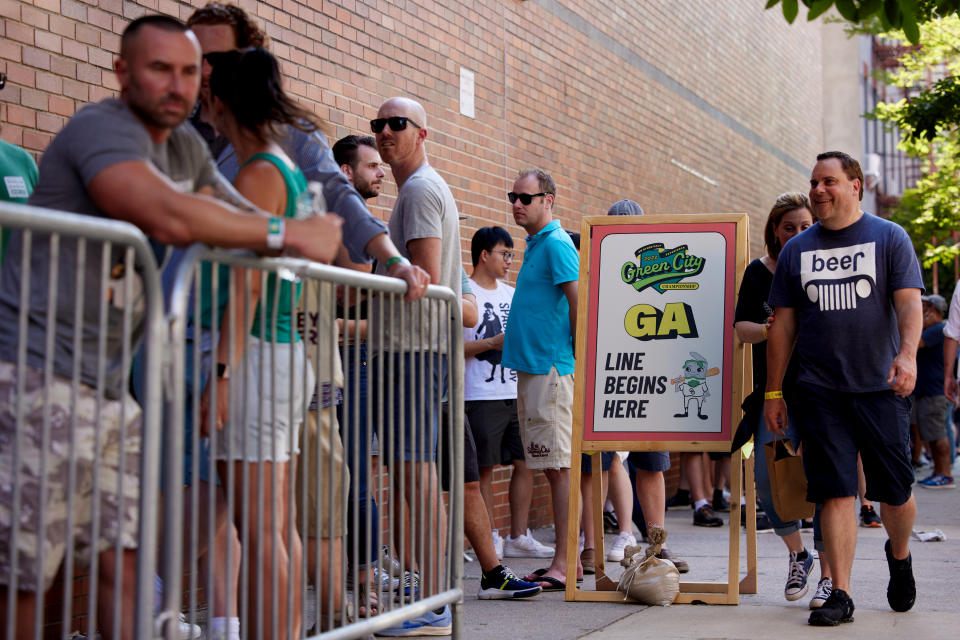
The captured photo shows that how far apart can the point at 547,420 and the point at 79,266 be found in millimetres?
4268

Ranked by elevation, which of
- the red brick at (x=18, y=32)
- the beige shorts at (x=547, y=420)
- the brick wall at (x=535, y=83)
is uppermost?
the brick wall at (x=535, y=83)

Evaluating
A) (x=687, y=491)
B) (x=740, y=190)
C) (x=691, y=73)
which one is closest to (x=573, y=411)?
(x=687, y=491)

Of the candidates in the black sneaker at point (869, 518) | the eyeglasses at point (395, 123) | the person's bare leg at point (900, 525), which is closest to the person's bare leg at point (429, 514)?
the eyeglasses at point (395, 123)

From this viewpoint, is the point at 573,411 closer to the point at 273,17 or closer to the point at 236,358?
the point at 273,17

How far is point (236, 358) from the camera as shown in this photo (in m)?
3.32

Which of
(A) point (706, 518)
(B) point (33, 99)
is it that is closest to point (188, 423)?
(B) point (33, 99)

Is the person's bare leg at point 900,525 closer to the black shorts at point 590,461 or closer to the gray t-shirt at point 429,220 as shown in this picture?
the black shorts at point 590,461

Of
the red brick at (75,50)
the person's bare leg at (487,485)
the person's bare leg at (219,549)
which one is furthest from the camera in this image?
the person's bare leg at (487,485)

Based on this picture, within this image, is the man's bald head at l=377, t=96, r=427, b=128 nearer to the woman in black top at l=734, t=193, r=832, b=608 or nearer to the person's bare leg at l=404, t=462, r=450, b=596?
the person's bare leg at l=404, t=462, r=450, b=596

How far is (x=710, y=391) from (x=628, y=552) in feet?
3.00

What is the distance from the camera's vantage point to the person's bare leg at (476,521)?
18.6 feet

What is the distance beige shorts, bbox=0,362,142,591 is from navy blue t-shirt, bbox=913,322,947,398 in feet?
41.6

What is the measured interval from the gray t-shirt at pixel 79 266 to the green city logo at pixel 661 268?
3.61 meters

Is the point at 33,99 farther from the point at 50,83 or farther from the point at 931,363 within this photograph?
the point at 931,363
